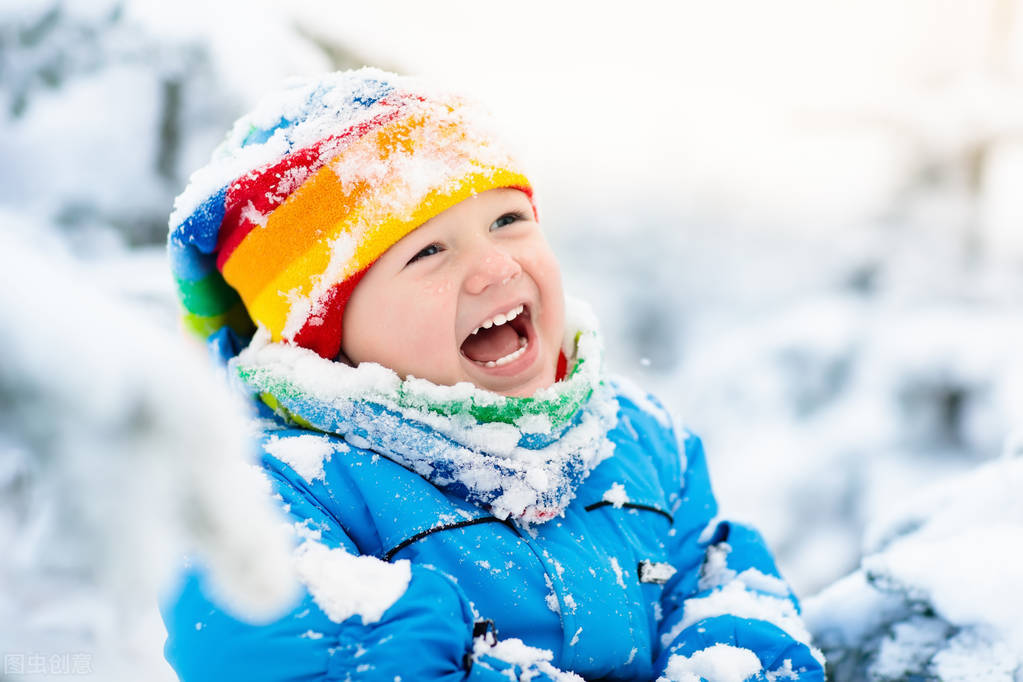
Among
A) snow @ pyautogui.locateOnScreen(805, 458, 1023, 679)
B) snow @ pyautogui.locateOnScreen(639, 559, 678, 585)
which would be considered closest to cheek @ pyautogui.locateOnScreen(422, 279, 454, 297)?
snow @ pyautogui.locateOnScreen(639, 559, 678, 585)

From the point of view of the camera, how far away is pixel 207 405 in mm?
573

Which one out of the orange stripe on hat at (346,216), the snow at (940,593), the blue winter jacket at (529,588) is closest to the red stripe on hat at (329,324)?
the orange stripe on hat at (346,216)

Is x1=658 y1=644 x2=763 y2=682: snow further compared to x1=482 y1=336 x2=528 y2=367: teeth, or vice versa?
x1=482 y1=336 x2=528 y2=367: teeth

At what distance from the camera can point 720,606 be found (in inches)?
46.3

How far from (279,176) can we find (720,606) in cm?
83

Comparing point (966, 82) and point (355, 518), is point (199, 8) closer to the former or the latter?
point (355, 518)

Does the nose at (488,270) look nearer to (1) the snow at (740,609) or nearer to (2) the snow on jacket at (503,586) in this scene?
(2) the snow on jacket at (503,586)

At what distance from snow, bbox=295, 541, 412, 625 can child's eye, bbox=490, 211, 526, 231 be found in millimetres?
517

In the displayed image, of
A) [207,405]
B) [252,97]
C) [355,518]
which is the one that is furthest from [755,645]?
[252,97]

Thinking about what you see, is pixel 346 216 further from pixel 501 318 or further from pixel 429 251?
pixel 501 318

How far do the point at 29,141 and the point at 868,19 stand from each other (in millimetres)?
2584

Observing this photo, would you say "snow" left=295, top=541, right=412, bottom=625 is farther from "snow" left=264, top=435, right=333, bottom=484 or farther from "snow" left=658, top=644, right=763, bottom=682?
"snow" left=658, top=644, right=763, bottom=682

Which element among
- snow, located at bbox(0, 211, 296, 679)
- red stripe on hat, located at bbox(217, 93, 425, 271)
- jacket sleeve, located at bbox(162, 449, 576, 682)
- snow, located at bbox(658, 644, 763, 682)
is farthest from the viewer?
red stripe on hat, located at bbox(217, 93, 425, 271)

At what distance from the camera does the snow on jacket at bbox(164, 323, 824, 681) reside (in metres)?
0.84
